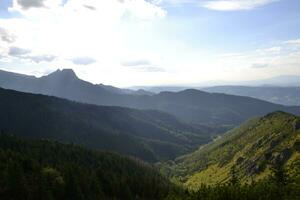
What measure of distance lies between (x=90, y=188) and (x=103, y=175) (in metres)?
22.9

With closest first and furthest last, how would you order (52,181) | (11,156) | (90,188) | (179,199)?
(179,199) < (52,181) < (90,188) < (11,156)

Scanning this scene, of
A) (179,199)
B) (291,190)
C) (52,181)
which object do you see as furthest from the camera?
(52,181)

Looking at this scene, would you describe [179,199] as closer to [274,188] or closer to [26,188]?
[274,188]

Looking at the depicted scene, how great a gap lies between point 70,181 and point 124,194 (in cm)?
2857

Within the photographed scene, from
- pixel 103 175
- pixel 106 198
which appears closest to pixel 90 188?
pixel 106 198

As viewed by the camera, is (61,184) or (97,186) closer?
(61,184)

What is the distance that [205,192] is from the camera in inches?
5940

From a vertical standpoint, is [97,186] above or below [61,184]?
below

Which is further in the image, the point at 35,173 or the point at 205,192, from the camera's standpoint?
the point at 35,173

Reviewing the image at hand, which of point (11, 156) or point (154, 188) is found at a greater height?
point (11, 156)

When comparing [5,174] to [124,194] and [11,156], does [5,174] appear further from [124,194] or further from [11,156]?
[124,194]

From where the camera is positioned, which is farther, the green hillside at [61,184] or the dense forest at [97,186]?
the green hillside at [61,184]

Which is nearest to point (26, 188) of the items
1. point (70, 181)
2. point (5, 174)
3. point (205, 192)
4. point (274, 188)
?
point (5, 174)

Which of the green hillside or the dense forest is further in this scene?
the green hillside
